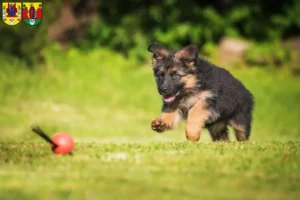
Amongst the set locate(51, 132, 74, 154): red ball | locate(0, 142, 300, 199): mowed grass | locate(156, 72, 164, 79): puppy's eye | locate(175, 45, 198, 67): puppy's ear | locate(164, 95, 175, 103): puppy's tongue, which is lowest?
locate(0, 142, 300, 199): mowed grass

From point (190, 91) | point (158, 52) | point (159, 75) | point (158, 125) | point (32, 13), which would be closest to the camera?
point (158, 125)

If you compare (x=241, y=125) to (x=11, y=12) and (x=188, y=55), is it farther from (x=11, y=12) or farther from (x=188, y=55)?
(x=11, y=12)

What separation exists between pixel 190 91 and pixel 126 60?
53.6 ft

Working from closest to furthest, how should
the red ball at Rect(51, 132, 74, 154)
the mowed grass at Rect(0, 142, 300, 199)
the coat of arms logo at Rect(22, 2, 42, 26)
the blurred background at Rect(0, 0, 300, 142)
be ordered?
the mowed grass at Rect(0, 142, 300, 199) → the red ball at Rect(51, 132, 74, 154) → the coat of arms logo at Rect(22, 2, 42, 26) → the blurred background at Rect(0, 0, 300, 142)

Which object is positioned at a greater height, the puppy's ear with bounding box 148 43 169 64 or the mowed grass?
the puppy's ear with bounding box 148 43 169 64

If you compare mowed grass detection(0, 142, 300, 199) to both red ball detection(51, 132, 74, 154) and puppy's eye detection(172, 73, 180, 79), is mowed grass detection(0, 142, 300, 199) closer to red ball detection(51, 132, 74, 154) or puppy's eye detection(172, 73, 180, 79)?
red ball detection(51, 132, 74, 154)

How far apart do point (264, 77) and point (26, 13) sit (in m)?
9.06

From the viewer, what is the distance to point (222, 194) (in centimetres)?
557

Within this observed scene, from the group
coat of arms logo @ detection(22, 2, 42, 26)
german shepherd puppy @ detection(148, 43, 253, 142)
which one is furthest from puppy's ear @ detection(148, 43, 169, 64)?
coat of arms logo @ detection(22, 2, 42, 26)

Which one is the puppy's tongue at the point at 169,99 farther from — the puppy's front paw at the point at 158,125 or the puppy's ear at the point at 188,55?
the puppy's ear at the point at 188,55

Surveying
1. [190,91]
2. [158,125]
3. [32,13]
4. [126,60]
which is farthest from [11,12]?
[158,125]

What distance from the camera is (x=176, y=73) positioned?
9.41 m

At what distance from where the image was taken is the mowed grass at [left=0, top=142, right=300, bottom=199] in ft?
18.2

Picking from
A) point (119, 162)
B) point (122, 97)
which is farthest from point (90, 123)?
point (119, 162)
